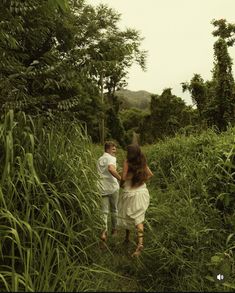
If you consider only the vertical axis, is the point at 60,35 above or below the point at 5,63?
above

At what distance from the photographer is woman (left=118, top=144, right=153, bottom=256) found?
5.46m

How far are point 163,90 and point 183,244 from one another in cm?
3199

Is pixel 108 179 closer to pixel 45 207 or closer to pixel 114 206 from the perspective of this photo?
pixel 114 206

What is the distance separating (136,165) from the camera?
5492mm

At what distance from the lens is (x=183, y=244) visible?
4844mm

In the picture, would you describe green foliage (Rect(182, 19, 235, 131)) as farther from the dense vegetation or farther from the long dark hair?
the long dark hair

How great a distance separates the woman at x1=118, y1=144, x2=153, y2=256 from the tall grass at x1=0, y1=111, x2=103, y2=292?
0.41m

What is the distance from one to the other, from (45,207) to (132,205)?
5.58 ft

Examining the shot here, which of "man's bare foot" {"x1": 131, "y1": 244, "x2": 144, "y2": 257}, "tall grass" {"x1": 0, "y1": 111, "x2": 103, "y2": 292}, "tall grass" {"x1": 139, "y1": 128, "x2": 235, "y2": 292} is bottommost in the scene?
"man's bare foot" {"x1": 131, "y1": 244, "x2": 144, "y2": 257}

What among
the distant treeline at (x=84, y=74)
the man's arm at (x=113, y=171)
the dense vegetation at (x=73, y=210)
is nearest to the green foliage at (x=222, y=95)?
the distant treeline at (x=84, y=74)

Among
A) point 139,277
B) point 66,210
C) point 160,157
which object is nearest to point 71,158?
point 66,210

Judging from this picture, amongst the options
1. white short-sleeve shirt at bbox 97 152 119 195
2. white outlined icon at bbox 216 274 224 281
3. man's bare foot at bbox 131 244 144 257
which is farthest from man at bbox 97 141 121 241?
white outlined icon at bbox 216 274 224 281

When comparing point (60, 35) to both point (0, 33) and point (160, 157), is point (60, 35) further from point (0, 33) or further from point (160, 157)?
point (0, 33)

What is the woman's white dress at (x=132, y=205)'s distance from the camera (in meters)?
5.46
